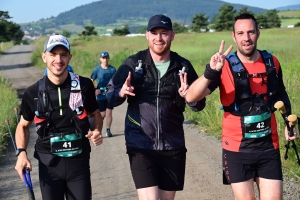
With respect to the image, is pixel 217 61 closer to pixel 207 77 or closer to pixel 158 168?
pixel 207 77

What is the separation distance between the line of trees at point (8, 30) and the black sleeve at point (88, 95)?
53.4 metres

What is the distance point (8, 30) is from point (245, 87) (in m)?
79.3

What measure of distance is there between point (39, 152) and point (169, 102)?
1147mm

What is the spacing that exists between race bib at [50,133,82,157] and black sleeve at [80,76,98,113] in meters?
0.24

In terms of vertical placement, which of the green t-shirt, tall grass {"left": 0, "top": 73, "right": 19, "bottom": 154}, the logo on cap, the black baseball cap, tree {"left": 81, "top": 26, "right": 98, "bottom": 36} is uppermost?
the black baseball cap

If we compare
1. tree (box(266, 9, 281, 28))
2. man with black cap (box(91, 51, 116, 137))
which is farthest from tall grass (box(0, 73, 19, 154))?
tree (box(266, 9, 281, 28))

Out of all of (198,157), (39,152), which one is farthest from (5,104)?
(39,152)

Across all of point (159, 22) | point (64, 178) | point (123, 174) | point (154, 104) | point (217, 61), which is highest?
point (159, 22)

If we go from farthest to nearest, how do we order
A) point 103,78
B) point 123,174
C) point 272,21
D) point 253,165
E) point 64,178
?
point 272,21, point 103,78, point 123,174, point 253,165, point 64,178

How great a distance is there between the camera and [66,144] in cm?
367

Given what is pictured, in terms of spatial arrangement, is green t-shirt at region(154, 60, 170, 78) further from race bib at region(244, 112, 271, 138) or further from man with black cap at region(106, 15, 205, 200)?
race bib at region(244, 112, 271, 138)

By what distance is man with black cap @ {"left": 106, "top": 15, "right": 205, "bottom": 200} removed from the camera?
3973 millimetres

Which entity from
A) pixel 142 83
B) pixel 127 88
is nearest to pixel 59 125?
pixel 127 88

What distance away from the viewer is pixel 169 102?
13.1 ft
